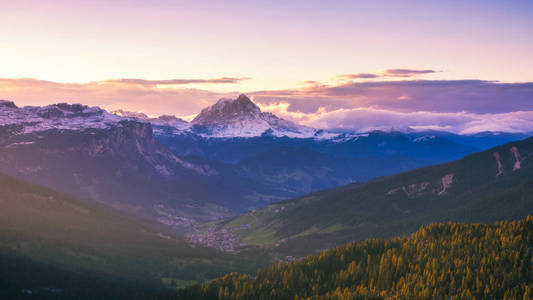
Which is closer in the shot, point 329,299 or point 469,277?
point 469,277

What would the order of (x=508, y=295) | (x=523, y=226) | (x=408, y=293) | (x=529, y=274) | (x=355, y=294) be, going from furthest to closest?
(x=523, y=226) < (x=355, y=294) < (x=408, y=293) < (x=529, y=274) < (x=508, y=295)

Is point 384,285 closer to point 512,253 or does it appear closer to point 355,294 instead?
point 355,294

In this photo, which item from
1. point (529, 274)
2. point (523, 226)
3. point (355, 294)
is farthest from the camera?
point (523, 226)

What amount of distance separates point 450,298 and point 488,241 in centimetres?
5007

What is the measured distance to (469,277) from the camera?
168m

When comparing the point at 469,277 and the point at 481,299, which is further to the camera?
the point at 469,277

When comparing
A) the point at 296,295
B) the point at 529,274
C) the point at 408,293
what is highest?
the point at 529,274

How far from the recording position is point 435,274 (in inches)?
7106

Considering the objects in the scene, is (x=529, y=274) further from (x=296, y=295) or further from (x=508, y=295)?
(x=296, y=295)

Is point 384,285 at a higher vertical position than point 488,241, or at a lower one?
lower

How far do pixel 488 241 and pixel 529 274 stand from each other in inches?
1427

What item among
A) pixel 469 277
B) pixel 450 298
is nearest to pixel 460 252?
pixel 469 277

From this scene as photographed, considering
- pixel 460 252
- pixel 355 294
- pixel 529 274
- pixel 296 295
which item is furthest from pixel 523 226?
pixel 296 295

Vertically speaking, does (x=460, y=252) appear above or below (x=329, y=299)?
above
